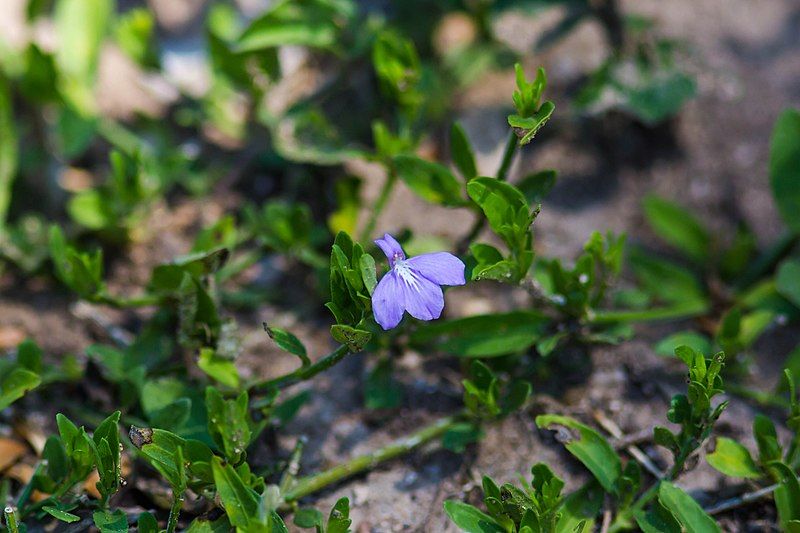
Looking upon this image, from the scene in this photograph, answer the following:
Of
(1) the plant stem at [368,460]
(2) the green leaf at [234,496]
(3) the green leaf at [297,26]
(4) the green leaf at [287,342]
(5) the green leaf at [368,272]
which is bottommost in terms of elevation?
(1) the plant stem at [368,460]

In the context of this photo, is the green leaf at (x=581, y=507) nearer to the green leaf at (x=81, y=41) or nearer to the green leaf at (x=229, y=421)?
the green leaf at (x=229, y=421)

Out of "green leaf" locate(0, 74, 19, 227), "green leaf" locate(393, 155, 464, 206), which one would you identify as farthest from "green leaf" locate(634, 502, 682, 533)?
"green leaf" locate(0, 74, 19, 227)

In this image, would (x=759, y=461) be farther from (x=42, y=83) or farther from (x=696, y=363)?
(x=42, y=83)

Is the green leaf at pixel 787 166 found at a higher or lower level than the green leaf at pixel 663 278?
higher

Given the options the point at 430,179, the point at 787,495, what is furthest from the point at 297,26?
the point at 787,495

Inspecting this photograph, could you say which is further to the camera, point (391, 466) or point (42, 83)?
point (42, 83)

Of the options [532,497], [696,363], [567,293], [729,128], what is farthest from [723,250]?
[532,497]

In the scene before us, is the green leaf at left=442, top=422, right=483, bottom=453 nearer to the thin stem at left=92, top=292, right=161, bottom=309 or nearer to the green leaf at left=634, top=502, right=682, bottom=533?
the green leaf at left=634, top=502, right=682, bottom=533

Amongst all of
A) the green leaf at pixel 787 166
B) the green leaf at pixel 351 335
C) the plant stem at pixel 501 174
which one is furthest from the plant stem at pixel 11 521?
the green leaf at pixel 787 166
